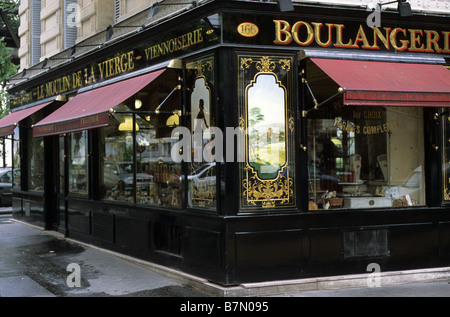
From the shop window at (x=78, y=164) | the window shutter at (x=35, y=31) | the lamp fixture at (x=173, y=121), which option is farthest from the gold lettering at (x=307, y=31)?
the window shutter at (x=35, y=31)

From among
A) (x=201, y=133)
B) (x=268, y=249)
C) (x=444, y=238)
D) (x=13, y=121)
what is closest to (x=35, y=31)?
(x=13, y=121)

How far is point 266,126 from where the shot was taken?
8.11 metres

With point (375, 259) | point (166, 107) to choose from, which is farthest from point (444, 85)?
point (166, 107)

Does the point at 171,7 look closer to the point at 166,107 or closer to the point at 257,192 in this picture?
the point at 166,107

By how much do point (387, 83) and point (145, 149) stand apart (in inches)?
182

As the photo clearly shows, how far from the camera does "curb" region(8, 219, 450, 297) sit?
7.76 m

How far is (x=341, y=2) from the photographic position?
839cm

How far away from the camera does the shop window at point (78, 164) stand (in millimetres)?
12547

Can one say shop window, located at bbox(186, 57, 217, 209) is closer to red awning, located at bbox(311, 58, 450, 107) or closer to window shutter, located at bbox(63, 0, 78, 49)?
red awning, located at bbox(311, 58, 450, 107)

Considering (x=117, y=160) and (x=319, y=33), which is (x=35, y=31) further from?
(x=319, y=33)

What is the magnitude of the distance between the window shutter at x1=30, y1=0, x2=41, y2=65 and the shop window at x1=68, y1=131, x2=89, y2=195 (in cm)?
428

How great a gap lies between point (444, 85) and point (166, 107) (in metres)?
4.44

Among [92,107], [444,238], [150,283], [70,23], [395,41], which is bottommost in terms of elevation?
[150,283]

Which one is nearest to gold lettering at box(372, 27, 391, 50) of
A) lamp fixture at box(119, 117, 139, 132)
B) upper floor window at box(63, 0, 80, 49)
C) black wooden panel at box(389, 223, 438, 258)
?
black wooden panel at box(389, 223, 438, 258)
